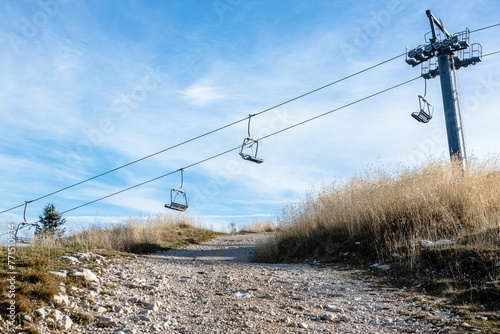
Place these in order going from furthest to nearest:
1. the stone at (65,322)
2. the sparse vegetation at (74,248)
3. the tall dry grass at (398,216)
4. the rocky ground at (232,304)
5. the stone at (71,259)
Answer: the tall dry grass at (398,216) → the stone at (71,259) → the sparse vegetation at (74,248) → the rocky ground at (232,304) → the stone at (65,322)

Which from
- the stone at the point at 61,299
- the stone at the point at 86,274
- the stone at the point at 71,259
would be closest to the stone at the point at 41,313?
the stone at the point at 61,299

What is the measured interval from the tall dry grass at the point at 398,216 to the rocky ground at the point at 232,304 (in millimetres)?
1587

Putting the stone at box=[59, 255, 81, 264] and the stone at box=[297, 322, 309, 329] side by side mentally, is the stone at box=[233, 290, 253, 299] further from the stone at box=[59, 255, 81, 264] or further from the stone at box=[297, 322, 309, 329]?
the stone at box=[59, 255, 81, 264]

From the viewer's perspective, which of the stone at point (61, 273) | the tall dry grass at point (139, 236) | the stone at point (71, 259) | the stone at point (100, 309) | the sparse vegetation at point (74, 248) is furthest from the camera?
the tall dry grass at point (139, 236)

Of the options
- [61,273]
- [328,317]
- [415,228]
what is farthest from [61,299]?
[415,228]

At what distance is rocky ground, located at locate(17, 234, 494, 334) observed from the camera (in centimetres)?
534

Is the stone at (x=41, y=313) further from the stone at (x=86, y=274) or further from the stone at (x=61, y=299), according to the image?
the stone at (x=86, y=274)

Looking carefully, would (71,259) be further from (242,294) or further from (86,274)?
(242,294)

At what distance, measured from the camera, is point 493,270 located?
6.89 meters

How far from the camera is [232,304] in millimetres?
6391

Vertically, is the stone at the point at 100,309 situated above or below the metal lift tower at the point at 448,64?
below

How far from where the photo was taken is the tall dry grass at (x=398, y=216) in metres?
9.52

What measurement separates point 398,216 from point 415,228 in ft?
2.18

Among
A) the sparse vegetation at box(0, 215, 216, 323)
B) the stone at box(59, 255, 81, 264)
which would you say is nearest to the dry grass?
the sparse vegetation at box(0, 215, 216, 323)
